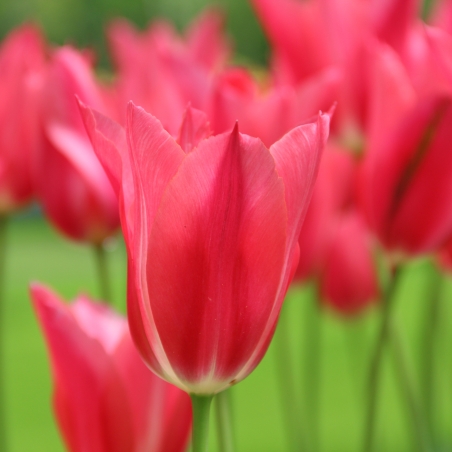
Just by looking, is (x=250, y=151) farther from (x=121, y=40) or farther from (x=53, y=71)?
(x=121, y=40)

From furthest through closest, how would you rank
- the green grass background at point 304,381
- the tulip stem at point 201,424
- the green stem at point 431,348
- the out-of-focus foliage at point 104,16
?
the out-of-focus foliage at point 104,16, the green grass background at point 304,381, the green stem at point 431,348, the tulip stem at point 201,424

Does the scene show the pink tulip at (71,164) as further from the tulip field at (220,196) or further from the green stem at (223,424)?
the green stem at (223,424)

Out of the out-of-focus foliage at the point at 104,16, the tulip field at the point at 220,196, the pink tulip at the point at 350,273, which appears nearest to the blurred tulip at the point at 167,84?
the tulip field at the point at 220,196

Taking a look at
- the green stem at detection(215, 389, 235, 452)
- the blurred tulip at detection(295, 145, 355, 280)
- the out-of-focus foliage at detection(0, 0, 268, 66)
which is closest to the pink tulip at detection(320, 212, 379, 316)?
the blurred tulip at detection(295, 145, 355, 280)

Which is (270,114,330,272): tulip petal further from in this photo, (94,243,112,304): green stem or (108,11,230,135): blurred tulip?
(94,243,112,304): green stem

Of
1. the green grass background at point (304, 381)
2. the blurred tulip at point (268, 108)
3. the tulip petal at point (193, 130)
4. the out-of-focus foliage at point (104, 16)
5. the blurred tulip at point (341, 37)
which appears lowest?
the green grass background at point (304, 381)
